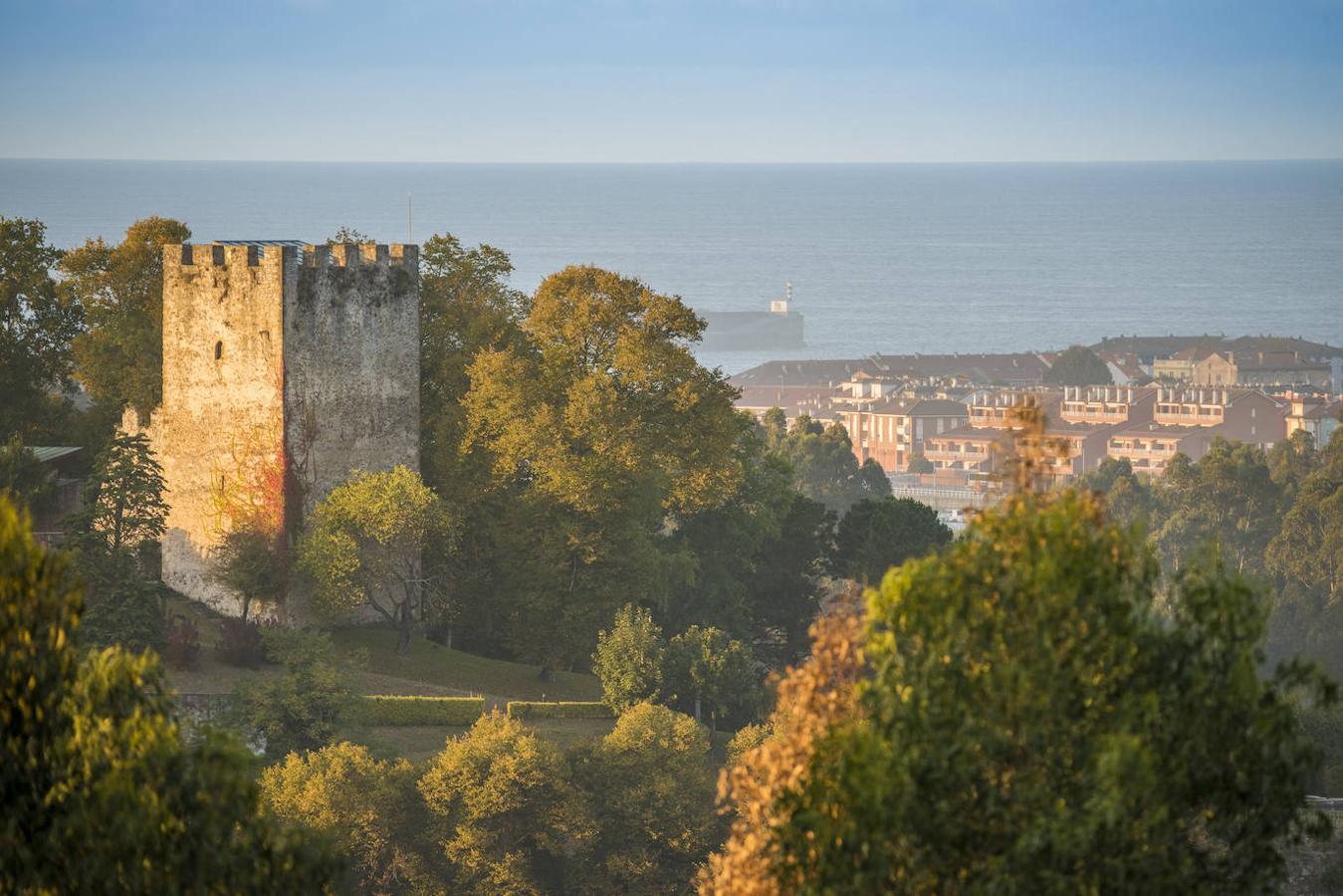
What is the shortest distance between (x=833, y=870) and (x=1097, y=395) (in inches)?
5060

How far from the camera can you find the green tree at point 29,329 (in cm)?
4178

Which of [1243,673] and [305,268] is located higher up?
[305,268]

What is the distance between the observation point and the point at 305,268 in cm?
3747

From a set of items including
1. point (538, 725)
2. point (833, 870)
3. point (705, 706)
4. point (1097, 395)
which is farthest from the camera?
point (1097, 395)

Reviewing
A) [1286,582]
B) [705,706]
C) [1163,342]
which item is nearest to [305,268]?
[705,706]

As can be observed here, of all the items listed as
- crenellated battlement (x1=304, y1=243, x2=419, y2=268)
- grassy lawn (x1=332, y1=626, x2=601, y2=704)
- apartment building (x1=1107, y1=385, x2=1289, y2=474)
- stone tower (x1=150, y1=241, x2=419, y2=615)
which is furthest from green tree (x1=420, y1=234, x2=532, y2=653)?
apartment building (x1=1107, y1=385, x2=1289, y2=474)

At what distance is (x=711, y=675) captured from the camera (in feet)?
125

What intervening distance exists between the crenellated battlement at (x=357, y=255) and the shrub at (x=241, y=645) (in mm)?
5368

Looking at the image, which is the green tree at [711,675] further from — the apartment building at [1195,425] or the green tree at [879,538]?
the apartment building at [1195,425]

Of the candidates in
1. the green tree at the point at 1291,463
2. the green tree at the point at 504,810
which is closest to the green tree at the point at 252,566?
the green tree at the point at 504,810

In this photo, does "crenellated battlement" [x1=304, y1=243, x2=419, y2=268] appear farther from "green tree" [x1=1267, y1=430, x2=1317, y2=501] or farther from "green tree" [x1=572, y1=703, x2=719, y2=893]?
"green tree" [x1=1267, y1=430, x2=1317, y2=501]

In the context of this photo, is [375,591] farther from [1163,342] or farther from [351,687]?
[1163,342]

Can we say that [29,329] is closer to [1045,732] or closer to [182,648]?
[182,648]

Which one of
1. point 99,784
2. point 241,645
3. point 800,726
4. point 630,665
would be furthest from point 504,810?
point 99,784
